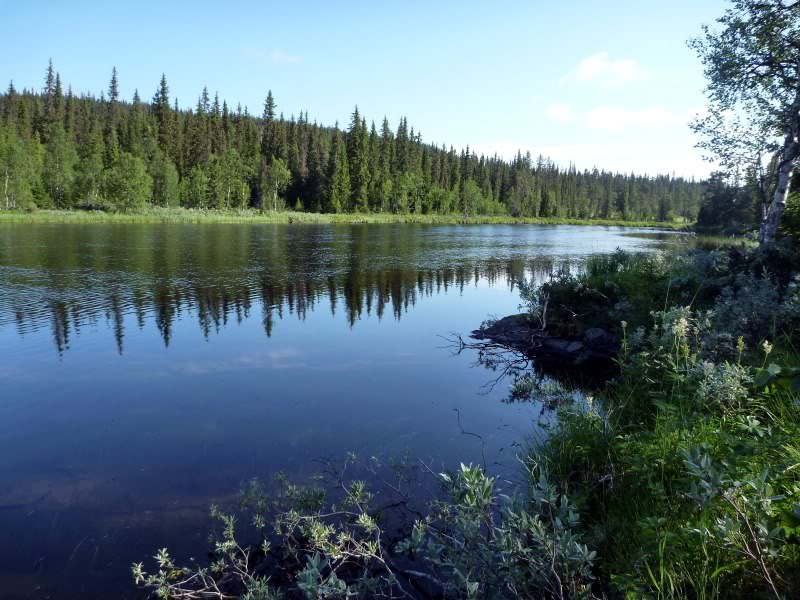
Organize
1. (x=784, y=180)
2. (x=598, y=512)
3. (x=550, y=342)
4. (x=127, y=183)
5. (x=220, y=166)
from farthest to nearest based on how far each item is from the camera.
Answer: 1. (x=220, y=166)
2. (x=127, y=183)
3. (x=550, y=342)
4. (x=784, y=180)
5. (x=598, y=512)

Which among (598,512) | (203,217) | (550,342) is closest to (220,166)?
(203,217)

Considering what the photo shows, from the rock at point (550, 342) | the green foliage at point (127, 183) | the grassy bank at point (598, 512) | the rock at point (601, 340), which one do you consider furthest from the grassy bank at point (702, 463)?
the green foliage at point (127, 183)

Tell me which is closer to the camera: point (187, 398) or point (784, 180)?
point (187, 398)

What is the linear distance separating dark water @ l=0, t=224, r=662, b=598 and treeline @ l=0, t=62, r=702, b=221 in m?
53.6

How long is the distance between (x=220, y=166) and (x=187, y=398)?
76.4 meters

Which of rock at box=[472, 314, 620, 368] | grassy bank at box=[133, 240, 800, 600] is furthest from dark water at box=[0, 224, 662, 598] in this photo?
rock at box=[472, 314, 620, 368]

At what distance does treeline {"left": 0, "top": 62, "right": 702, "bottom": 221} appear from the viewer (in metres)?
69.6

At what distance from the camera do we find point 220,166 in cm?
7912

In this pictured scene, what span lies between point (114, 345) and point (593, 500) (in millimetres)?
12397

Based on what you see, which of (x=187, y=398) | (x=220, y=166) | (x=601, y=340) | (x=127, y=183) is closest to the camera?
(x=187, y=398)

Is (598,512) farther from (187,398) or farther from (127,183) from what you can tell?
(127,183)

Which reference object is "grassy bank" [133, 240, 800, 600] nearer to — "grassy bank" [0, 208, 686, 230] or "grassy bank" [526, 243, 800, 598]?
"grassy bank" [526, 243, 800, 598]

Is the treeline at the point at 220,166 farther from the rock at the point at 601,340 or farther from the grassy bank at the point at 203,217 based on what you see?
the rock at the point at 601,340

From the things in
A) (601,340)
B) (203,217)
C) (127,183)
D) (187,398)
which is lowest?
(187,398)
